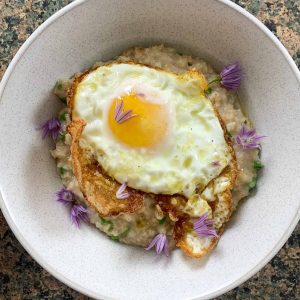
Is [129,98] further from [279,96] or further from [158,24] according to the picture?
[279,96]

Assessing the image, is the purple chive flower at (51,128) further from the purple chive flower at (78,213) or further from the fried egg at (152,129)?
the purple chive flower at (78,213)

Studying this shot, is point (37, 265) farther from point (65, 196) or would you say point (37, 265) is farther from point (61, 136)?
point (61, 136)

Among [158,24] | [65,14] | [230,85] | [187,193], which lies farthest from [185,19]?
[187,193]

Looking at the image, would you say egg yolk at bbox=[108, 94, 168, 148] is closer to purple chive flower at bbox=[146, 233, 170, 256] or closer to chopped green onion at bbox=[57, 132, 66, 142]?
chopped green onion at bbox=[57, 132, 66, 142]

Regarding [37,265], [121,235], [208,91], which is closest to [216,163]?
[208,91]

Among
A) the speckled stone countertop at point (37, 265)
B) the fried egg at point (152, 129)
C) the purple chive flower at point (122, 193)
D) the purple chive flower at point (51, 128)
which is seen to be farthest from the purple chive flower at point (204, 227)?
the purple chive flower at point (51, 128)
